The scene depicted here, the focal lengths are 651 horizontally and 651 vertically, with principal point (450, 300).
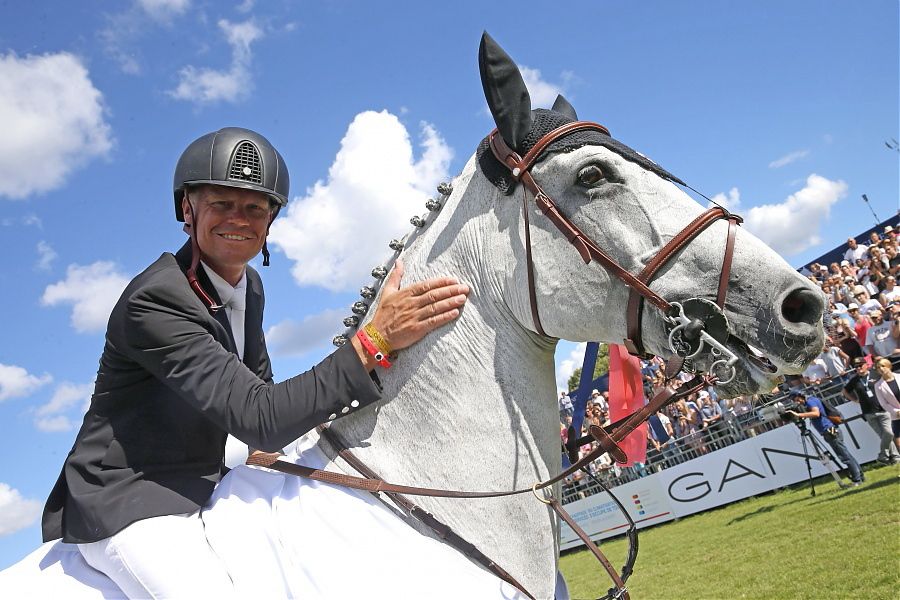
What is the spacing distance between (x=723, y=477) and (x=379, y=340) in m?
15.7

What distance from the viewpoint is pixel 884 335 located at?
12.6 meters

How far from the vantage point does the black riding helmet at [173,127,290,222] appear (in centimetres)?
284

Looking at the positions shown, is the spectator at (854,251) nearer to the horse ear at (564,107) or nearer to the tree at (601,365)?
the horse ear at (564,107)

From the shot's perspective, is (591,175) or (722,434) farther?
(722,434)

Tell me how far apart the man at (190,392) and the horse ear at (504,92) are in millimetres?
671

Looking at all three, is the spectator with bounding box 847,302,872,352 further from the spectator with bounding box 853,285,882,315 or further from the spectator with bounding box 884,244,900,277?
the spectator with bounding box 884,244,900,277

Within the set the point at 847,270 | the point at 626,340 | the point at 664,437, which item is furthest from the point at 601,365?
the point at 626,340

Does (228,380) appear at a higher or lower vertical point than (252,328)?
lower

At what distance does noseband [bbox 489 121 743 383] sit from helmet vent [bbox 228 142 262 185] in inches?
44.6

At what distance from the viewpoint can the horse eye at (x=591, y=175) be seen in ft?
8.23

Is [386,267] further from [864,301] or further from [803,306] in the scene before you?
[864,301]

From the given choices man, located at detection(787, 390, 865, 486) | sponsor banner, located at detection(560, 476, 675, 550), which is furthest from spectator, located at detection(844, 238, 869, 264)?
sponsor banner, located at detection(560, 476, 675, 550)

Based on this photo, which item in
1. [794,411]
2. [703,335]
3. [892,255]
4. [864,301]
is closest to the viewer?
[703,335]

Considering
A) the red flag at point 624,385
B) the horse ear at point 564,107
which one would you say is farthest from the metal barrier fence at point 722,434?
the horse ear at point 564,107
